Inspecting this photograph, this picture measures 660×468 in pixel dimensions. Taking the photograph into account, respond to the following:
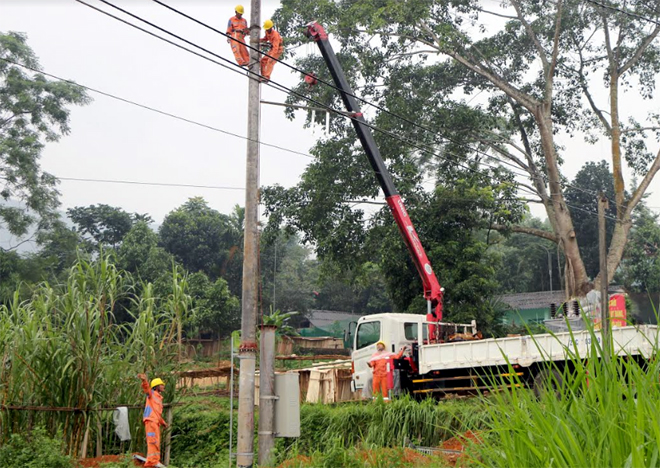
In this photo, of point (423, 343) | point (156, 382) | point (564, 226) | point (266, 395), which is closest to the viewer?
point (266, 395)

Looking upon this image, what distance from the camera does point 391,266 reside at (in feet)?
103

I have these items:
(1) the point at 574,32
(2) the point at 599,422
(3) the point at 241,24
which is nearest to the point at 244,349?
(3) the point at 241,24

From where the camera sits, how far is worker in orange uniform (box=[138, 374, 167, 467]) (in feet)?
39.8

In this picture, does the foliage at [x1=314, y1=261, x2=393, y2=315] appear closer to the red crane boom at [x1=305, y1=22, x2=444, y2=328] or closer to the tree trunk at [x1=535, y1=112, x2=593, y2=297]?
the tree trunk at [x1=535, y1=112, x2=593, y2=297]

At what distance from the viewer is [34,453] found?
10852 millimetres

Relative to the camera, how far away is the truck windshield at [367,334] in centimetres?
1984

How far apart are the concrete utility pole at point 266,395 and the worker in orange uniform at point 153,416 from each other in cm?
233

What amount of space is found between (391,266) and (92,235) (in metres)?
32.6

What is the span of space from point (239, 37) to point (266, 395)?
5572 mm

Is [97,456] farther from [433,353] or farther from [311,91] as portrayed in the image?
[311,91]

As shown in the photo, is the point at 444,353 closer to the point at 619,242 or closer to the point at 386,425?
the point at 386,425

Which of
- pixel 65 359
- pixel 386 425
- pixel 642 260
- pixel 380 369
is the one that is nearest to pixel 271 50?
pixel 65 359

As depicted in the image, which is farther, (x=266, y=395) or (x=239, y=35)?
(x=239, y=35)

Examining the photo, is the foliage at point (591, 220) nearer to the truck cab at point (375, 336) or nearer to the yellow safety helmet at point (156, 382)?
the truck cab at point (375, 336)
